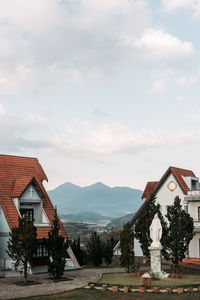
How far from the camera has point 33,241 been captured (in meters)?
29.6

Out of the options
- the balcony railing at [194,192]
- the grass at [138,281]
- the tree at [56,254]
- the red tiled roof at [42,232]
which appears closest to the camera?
the grass at [138,281]

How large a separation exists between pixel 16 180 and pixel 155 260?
1666 centimetres

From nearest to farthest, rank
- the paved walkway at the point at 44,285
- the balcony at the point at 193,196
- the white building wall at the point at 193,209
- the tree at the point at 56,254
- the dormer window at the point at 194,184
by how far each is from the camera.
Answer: the paved walkway at the point at 44,285, the tree at the point at 56,254, the balcony at the point at 193,196, the white building wall at the point at 193,209, the dormer window at the point at 194,184

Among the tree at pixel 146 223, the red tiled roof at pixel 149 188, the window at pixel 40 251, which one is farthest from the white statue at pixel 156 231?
the red tiled roof at pixel 149 188

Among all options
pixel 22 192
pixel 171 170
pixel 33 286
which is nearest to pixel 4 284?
pixel 33 286

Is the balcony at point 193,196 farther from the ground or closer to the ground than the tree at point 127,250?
farther from the ground

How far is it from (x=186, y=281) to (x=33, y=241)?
1279 cm

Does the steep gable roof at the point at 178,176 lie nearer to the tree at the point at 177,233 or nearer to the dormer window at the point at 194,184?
the dormer window at the point at 194,184

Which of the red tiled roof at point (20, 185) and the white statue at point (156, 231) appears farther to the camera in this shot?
the red tiled roof at point (20, 185)

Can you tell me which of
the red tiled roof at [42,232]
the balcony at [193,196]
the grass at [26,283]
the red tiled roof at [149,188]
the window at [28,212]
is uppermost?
the red tiled roof at [149,188]

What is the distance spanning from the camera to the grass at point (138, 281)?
2847 centimetres

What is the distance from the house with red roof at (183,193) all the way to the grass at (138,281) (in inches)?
531

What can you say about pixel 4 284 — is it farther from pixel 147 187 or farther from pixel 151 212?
pixel 147 187

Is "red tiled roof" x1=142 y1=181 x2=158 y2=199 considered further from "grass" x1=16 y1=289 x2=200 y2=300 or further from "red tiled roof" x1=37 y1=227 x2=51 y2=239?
"grass" x1=16 y1=289 x2=200 y2=300
